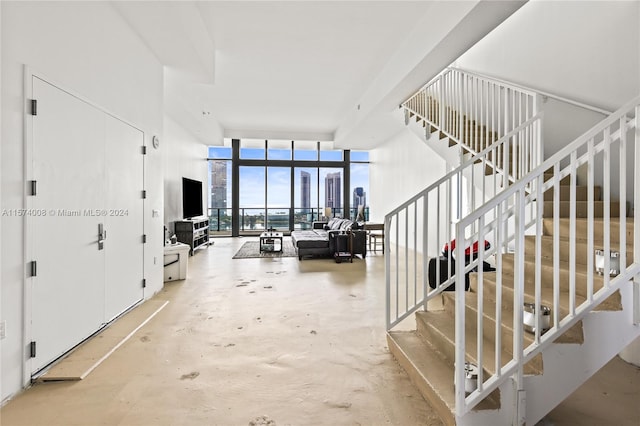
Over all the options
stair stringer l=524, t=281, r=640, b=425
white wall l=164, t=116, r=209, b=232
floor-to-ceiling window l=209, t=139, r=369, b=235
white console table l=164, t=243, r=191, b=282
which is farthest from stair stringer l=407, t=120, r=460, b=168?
floor-to-ceiling window l=209, t=139, r=369, b=235

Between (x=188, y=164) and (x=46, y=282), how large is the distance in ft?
22.4

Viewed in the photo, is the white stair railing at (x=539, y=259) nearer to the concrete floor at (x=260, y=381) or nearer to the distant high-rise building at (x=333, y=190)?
the concrete floor at (x=260, y=381)

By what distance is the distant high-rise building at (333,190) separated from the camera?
11.8m

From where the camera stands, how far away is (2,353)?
6.54 feet

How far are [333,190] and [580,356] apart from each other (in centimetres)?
1029

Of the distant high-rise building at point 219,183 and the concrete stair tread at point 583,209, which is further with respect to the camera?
the distant high-rise building at point 219,183

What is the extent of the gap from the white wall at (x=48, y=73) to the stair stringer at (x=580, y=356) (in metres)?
3.05

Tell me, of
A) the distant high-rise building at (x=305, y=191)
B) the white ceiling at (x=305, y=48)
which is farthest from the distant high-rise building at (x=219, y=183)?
the white ceiling at (x=305, y=48)

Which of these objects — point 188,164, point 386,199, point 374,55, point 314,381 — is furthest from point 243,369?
point 386,199

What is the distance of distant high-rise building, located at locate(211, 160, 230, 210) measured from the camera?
11.2 m

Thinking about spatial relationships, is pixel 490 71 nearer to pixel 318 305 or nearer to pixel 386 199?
pixel 318 305

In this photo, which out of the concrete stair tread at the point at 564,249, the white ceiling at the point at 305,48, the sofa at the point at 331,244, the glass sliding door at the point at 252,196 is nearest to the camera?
the concrete stair tread at the point at 564,249

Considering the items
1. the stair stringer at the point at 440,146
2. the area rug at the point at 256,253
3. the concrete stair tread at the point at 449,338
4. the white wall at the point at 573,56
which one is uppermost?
the white wall at the point at 573,56

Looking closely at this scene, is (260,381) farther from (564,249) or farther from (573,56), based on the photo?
(573,56)
